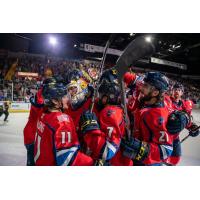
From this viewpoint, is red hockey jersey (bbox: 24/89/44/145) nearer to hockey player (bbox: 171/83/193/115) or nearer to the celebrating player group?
the celebrating player group

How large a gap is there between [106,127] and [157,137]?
12.7 inches

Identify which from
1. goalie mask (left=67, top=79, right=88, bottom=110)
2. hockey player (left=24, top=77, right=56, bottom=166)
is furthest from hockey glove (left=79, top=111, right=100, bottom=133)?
goalie mask (left=67, top=79, right=88, bottom=110)

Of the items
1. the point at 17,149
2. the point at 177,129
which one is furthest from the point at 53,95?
the point at 17,149

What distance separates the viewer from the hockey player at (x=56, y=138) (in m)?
1.23

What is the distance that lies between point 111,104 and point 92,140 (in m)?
0.32

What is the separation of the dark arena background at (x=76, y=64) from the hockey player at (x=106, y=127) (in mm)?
260

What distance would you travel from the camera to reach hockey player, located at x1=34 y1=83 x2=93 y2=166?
1.23 m

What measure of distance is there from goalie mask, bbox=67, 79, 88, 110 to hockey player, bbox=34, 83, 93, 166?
814 millimetres

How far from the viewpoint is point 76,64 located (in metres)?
3.87

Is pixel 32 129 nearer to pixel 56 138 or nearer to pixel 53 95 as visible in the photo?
pixel 53 95
